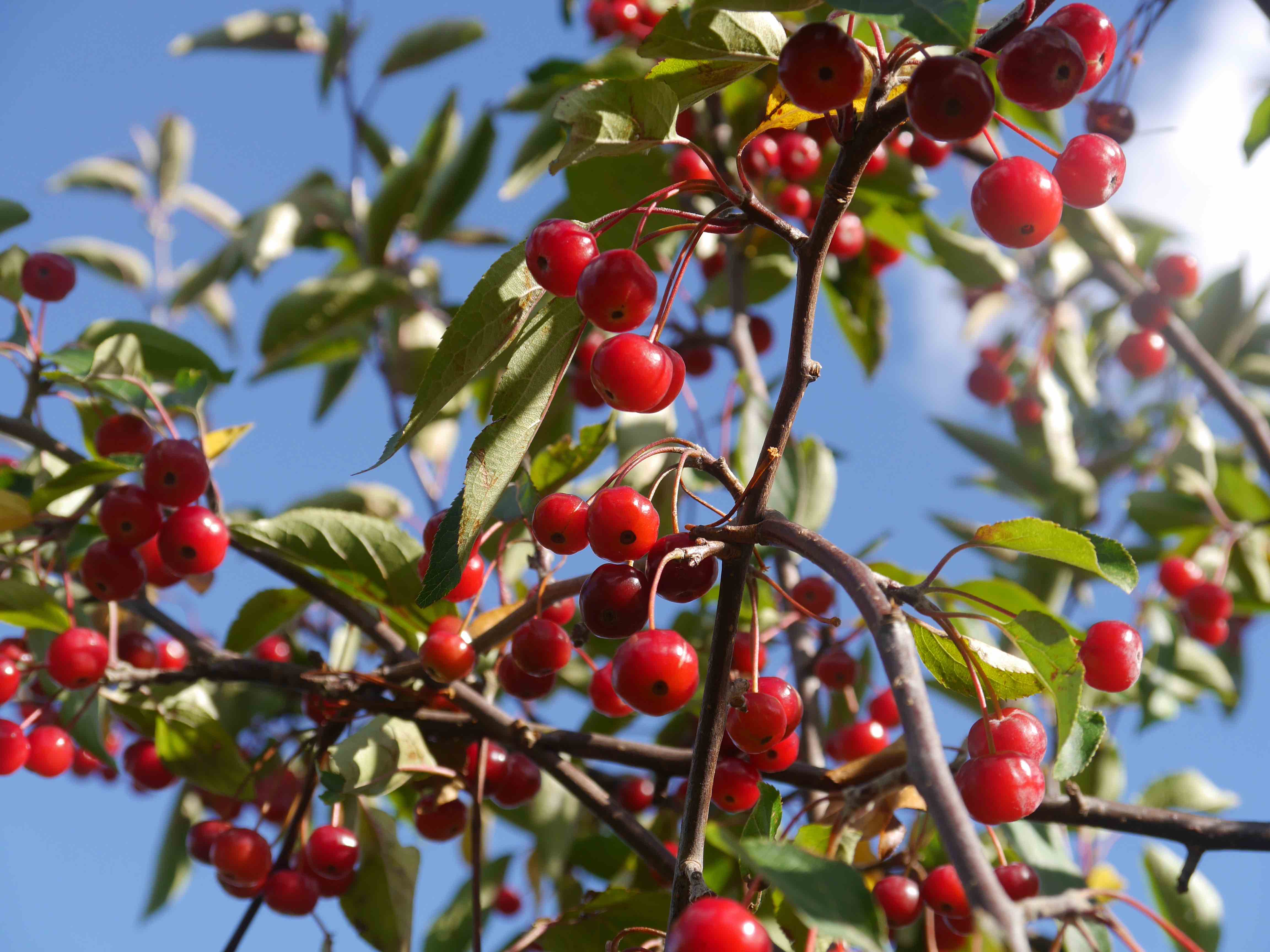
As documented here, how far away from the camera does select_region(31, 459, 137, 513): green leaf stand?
1867 mm

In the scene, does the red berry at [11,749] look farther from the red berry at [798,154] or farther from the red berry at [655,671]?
the red berry at [798,154]

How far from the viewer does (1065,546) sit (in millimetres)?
1044

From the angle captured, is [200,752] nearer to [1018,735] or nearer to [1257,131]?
[1018,735]

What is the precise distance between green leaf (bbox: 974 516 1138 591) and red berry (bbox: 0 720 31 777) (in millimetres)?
2001

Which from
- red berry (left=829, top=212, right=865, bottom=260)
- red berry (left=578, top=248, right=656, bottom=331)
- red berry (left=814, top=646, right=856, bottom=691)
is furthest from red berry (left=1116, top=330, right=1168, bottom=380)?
red berry (left=578, top=248, right=656, bottom=331)

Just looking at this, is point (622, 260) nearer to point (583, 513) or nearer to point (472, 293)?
point (472, 293)

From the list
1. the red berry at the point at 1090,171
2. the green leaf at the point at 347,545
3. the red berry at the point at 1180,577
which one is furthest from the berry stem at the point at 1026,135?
the red berry at the point at 1180,577

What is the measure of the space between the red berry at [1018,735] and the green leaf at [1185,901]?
4.82 ft

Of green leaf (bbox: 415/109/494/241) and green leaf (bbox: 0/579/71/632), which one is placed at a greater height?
green leaf (bbox: 415/109/494/241)

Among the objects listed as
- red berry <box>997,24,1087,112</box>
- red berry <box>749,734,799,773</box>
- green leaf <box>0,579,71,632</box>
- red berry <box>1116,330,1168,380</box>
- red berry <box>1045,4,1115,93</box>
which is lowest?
red berry <box>749,734,799,773</box>

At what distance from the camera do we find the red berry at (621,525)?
1224 mm

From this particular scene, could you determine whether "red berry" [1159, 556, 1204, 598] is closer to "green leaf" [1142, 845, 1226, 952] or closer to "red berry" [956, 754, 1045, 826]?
"green leaf" [1142, 845, 1226, 952]

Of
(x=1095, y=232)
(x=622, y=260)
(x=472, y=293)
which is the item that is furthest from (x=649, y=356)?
(x=1095, y=232)

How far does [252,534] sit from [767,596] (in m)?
1.25
